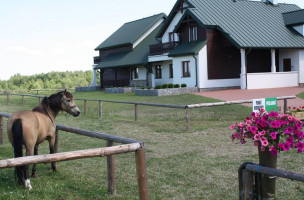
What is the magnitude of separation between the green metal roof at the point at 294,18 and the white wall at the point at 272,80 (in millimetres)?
5101

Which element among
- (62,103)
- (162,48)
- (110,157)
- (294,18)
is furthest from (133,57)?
(110,157)

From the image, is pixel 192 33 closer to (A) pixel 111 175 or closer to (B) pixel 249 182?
(A) pixel 111 175

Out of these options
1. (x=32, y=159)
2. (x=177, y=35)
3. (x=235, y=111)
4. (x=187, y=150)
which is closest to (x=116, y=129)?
(x=187, y=150)

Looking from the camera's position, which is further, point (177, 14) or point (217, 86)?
point (177, 14)

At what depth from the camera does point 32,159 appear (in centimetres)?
410

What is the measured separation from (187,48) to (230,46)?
137 inches

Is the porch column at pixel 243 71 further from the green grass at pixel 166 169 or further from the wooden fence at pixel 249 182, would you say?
the wooden fence at pixel 249 182

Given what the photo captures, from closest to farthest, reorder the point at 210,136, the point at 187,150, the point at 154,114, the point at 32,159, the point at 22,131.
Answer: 1. the point at 32,159
2. the point at 22,131
3. the point at 187,150
4. the point at 210,136
5. the point at 154,114

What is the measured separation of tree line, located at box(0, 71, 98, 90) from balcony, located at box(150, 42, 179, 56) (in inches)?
1237

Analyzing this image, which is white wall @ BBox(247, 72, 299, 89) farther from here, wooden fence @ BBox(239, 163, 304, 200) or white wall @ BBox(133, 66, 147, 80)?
wooden fence @ BBox(239, 163, 304, 200)

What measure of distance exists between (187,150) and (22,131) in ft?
14.5

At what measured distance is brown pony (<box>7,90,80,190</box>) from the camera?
5.80m

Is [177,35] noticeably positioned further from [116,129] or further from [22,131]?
[22,131]

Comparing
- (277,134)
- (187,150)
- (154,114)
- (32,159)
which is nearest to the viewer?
(32,159)
